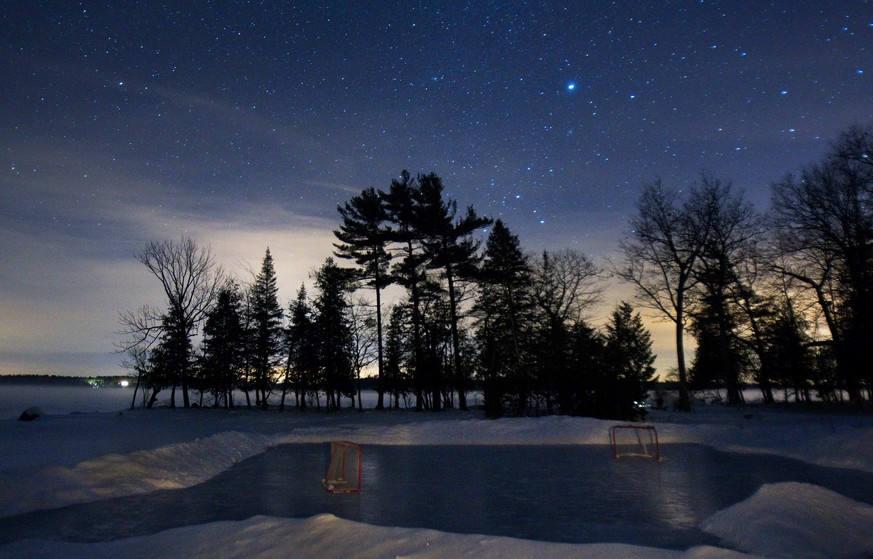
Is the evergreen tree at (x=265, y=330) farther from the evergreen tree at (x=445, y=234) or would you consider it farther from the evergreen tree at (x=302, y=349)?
the evergreen tree at (x=445, y=234)

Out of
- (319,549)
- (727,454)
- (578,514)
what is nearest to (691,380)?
(727,454)

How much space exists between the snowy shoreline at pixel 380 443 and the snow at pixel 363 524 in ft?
0.08

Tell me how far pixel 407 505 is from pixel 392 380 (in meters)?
40.9

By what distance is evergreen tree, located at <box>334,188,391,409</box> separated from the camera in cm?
3756

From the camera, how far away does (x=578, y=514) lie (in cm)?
806

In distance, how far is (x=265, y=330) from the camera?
54188 mm

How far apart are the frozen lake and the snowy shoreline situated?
2.23 feet

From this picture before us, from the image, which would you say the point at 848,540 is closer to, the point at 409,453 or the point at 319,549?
the point at 319,549

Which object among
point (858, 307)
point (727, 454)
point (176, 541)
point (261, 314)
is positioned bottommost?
point (727, 454)

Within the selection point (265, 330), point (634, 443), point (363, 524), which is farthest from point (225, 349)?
point (363, 524)

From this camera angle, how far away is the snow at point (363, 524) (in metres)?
5.37

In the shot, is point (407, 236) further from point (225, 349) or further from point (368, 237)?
point (225, 349)

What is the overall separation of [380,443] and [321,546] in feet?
51.6

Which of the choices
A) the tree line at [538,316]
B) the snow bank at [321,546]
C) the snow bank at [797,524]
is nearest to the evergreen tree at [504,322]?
the tree line at [538,316]
